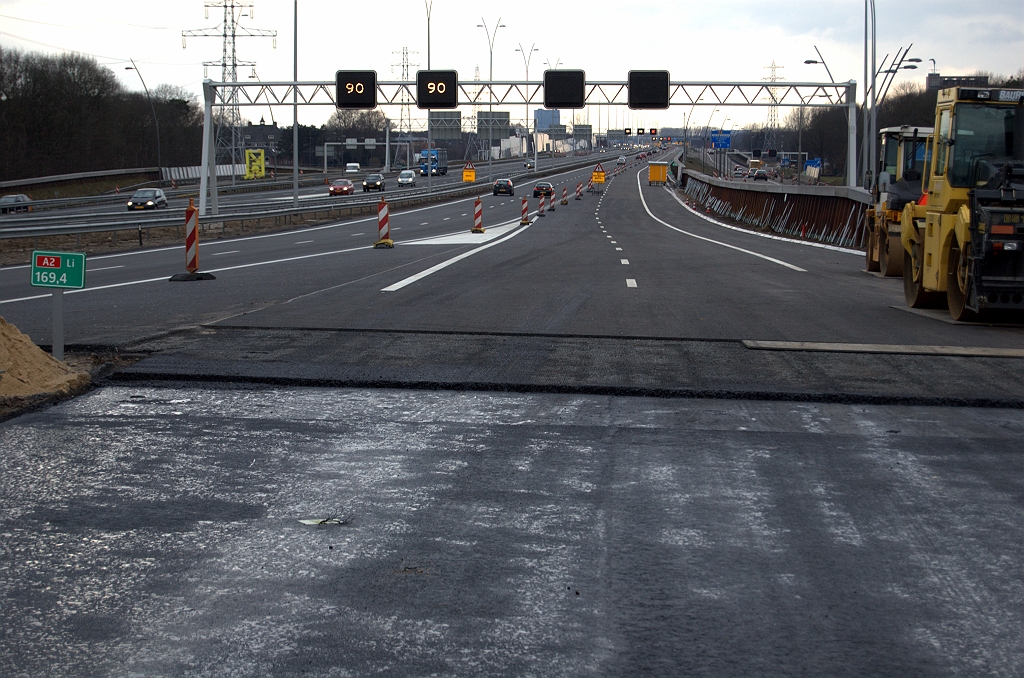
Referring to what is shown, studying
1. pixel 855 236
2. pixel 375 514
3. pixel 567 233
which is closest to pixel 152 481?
pixel 375 514

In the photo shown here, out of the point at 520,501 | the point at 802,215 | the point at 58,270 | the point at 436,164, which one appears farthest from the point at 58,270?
the point at 436,164

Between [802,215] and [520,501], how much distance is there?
38.5m

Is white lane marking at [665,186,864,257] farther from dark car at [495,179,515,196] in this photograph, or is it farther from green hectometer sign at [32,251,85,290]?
green hectometer sign at [32,251,85,290]

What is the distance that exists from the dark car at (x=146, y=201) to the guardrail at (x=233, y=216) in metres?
4.32

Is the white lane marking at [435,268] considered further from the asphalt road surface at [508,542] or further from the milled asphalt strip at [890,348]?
the asphalt road surface at [508,542]

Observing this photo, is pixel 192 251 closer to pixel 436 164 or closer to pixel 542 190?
pixel 542 190

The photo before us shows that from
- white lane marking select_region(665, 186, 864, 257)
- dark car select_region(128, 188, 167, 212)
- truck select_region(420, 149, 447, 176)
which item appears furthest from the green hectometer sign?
truck select_region(420, 149, 447, 176)

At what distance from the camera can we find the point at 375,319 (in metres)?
13.4

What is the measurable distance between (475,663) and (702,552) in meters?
1.64

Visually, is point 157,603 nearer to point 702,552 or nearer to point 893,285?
point 702,552

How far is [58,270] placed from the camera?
9336 mm

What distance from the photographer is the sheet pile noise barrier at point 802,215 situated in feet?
115

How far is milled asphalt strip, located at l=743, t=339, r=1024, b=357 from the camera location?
1116cm

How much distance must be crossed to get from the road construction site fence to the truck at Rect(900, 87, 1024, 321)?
12624 mm
